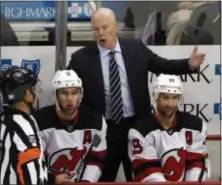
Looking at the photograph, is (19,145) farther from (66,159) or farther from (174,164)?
(174,164)

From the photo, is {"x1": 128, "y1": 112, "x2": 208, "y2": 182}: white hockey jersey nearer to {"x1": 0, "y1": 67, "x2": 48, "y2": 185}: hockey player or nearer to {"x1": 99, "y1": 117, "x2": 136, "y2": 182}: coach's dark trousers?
{"x1": 99, "y1": 117, "x2": 136, "y2": 182}: coach's dark trousers

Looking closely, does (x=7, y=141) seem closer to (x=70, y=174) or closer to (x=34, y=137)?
(x=34, y=137)

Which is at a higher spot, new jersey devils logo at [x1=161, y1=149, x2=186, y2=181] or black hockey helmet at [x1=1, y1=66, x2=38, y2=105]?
black hockey helmet at [x1=1, y1=66, x2=38, y2=105]

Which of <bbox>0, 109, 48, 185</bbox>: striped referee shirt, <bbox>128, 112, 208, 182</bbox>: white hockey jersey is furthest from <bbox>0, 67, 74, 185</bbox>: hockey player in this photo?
<bbox>128, 112, 208, 182</bbox>: white hockey jersey

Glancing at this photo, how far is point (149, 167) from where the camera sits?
16.6 ft

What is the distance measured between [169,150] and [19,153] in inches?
57.1

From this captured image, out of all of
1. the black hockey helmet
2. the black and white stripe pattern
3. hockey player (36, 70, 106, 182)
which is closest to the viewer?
the black hockey helmet

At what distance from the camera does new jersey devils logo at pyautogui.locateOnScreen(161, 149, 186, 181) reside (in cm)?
515

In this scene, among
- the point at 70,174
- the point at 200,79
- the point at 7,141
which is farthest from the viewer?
the point at 200,79

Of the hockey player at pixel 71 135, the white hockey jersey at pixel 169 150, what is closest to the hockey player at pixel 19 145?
the hockey player at pixel 71 135

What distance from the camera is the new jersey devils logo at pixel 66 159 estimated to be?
513cm

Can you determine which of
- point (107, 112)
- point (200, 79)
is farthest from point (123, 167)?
point (200, 79)

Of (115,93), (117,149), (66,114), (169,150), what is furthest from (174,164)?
(66,114)

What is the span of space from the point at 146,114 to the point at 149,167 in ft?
1.62
